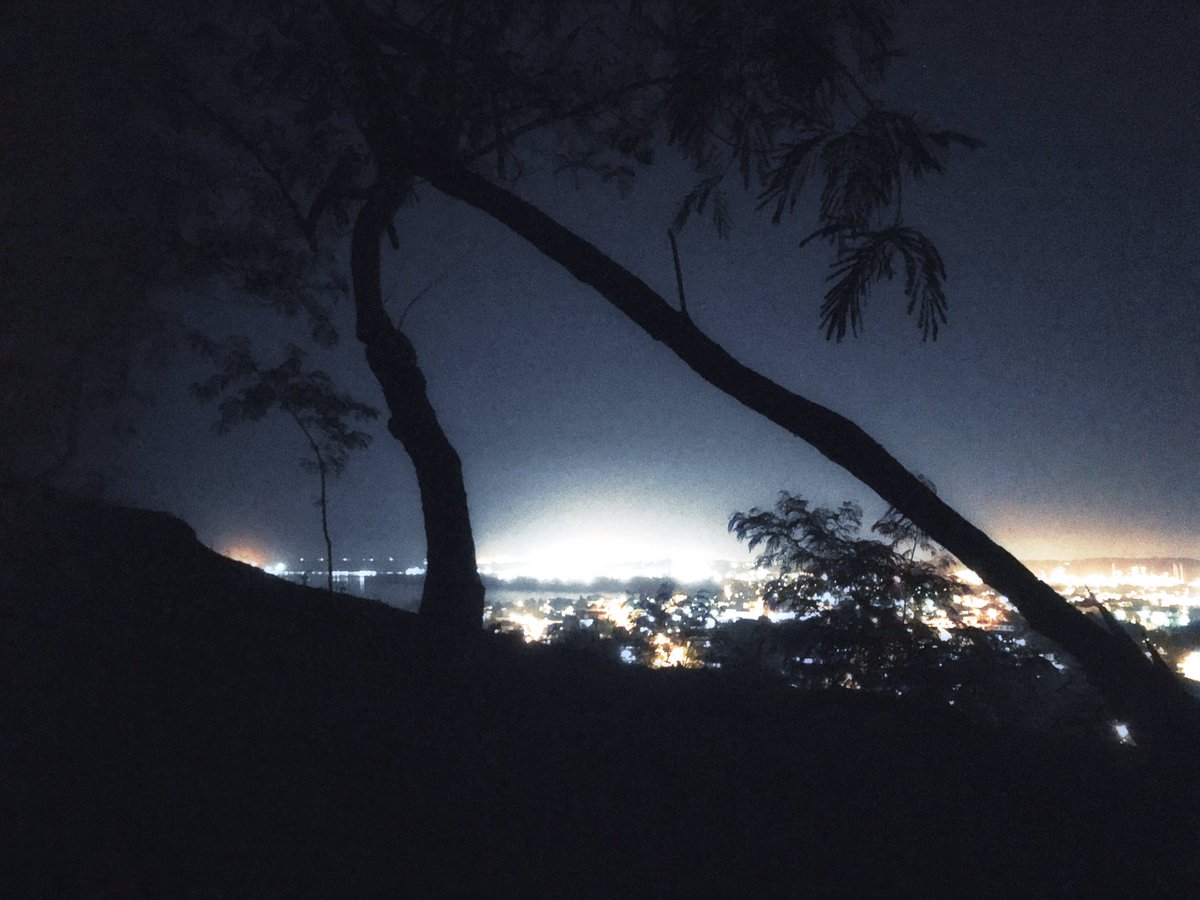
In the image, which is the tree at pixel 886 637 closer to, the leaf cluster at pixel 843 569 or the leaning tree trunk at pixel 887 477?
the leaf cluster at pixel 843 569

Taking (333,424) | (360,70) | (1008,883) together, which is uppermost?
(360,70)

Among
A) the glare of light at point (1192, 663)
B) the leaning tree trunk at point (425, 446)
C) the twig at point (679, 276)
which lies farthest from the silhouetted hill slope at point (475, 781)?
the glare of light at point (1192, 663)

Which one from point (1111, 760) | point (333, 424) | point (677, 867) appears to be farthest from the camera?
point (333, 424)

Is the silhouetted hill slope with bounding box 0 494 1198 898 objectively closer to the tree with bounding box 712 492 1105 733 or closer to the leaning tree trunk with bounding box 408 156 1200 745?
the leaning tree trunk with bounding box 408 156 1200 745

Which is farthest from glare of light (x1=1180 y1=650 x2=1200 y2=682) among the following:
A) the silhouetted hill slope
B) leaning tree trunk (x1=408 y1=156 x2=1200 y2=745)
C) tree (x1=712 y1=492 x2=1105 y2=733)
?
leaning tree trunk (x1=408 y1=156 x2=1200 y2=745)

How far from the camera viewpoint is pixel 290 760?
3039 mm

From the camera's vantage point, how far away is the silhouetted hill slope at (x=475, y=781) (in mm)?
2480

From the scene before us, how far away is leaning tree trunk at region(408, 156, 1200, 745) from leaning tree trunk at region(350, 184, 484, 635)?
2212mm

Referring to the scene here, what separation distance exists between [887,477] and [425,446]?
3.84 m

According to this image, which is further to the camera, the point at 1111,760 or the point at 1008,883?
the point at 1111,760

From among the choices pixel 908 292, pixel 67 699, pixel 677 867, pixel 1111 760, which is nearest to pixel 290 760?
pixel 67 699

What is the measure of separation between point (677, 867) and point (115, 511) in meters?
7.37

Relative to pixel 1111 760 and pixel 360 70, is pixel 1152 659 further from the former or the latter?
pixel 360 70

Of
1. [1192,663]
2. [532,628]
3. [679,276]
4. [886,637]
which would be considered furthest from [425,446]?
[1192,663]
